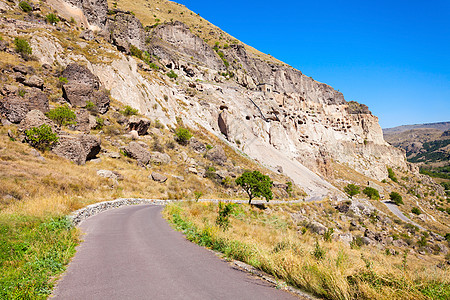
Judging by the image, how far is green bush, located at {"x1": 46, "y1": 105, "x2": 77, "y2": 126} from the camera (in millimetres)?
26516

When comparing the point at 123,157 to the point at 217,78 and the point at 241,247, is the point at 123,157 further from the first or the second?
the point at 217,78

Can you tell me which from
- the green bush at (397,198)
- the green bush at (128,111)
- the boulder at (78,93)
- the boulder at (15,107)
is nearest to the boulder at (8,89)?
the boulder at (15,107)

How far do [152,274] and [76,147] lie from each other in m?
23.1

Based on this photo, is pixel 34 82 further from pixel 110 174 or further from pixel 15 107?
pixel 110 174

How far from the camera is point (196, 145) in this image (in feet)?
148

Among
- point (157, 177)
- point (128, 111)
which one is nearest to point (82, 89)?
point (128, 111)

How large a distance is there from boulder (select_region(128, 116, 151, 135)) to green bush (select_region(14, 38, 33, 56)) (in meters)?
18.5

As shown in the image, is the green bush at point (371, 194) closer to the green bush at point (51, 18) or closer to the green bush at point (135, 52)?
the green bush at point (135, 52)

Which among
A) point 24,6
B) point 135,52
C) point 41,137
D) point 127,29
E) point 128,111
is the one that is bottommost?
point 41,137

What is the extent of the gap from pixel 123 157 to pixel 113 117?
1125 centimetres

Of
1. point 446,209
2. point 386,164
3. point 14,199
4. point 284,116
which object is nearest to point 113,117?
point 14,199

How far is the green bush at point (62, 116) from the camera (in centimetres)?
2652

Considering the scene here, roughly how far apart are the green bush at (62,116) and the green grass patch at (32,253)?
2332 cm

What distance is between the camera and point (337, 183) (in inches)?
2795
